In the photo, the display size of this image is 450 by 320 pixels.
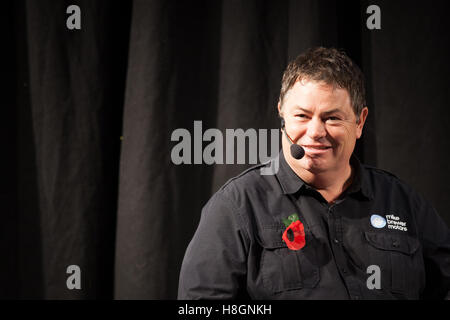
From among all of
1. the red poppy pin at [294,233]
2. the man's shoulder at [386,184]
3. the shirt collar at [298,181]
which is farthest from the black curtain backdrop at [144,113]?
the red poppy pin at [294,233]

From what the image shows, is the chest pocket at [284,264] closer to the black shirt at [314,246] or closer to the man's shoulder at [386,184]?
the black shirt at [314,246]

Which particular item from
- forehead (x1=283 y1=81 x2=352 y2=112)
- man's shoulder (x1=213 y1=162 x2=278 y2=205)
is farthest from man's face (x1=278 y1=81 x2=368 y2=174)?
man's shoulder (x1=213 y1=162 x2=278 y2=205)

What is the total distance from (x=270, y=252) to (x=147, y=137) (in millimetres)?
597

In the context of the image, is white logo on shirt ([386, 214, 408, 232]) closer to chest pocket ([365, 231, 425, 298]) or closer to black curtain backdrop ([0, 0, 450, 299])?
chest pocket ([365, 231, 425, 298])

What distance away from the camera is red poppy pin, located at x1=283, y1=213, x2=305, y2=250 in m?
1.08

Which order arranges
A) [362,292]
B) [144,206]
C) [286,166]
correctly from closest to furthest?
[362,292]
[286,166]
[144,206]

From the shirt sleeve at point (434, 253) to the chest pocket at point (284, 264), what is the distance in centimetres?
36

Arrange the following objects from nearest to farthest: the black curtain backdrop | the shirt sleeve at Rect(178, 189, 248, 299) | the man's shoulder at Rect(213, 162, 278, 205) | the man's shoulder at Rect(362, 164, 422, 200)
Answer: the shirt sleeve at Rect(178, 189, 248, 299) < the man's shoulder at Rect(213, 162, 278, 205) < the man's shoulder at Rect(362, 164, 422, 200) < the black curtain backdrop

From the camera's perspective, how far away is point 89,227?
1432mm

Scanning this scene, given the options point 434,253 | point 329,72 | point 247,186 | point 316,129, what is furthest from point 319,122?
point 434,253

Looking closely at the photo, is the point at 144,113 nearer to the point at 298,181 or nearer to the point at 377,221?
the point at 298,181

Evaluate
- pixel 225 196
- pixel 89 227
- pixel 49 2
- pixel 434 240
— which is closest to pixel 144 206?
pixel 89 227

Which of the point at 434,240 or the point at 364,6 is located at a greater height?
the point at 364,6

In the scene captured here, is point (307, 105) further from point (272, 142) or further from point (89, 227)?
point (89, 227)
